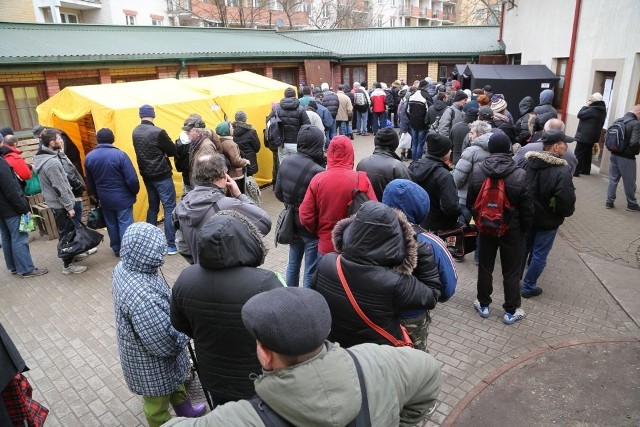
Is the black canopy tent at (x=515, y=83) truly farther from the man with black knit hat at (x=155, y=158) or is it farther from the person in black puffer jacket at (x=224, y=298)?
the person in black puffer jacket at (x=224, y=298)

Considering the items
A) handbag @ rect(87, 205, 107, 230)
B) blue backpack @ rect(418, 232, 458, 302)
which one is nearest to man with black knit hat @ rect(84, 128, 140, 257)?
handbag @ rect(87, 205, 107, 230)

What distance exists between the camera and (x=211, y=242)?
7.45 feet

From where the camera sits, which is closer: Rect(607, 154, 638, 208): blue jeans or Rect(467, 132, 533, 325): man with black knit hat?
Rect(467, 132, 533, 325): man with black knit hat

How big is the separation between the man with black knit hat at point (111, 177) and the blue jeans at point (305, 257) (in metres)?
2.80

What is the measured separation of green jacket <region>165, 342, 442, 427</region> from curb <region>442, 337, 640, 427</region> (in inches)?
84.6

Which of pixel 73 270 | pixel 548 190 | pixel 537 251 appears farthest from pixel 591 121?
pixel 73 270

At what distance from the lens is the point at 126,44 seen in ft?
41.5

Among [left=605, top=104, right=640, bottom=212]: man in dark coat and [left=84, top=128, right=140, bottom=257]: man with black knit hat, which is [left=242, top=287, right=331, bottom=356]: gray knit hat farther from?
[left=605, top=104, right=640, bottom=212]: man in dark coat

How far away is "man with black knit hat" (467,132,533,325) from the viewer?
4242 mm

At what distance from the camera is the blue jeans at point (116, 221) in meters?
6.50

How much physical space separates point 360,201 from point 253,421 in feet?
9.38

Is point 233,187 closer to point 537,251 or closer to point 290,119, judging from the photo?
point 537,251

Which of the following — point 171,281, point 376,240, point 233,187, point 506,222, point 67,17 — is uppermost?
point 67,17

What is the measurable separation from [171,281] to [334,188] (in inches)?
120
